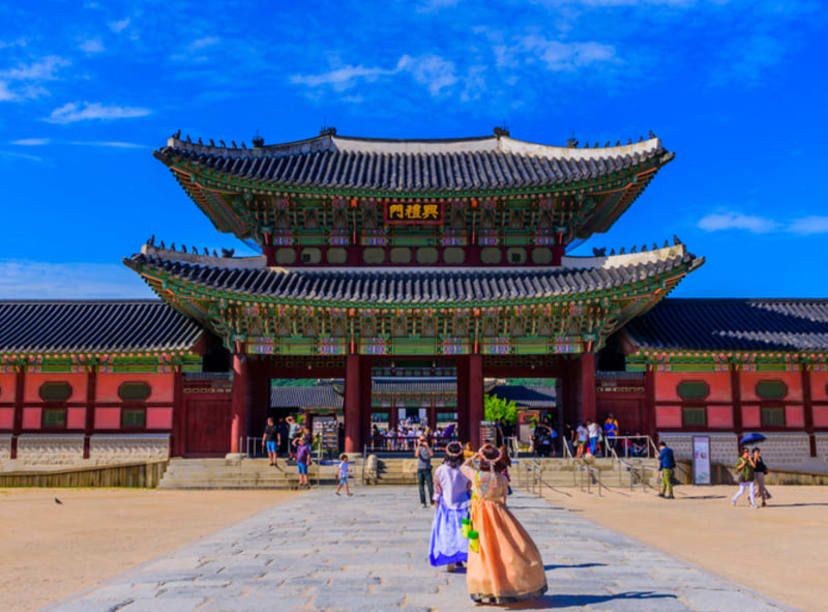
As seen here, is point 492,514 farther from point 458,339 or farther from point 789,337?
point 789,337

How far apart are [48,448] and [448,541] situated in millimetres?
21789

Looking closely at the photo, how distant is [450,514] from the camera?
34.4 feet

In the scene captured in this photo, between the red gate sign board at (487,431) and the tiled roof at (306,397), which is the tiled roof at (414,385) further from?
the red gate sign board at (487,431)

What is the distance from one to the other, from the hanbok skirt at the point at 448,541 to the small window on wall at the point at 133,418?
19652 millimetres

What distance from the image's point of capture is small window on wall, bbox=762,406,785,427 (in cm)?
2752

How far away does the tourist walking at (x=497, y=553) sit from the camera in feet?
27.6

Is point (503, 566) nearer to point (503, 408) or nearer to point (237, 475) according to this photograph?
point (237, 475)

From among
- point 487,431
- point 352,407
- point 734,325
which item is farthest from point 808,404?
point 352,407

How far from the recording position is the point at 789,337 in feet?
91.6

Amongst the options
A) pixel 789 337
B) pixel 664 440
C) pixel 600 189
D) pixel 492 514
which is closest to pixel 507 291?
pixel 600 189

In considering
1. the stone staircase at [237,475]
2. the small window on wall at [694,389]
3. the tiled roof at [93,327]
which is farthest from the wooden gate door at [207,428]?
the small window on wall at [694,389]

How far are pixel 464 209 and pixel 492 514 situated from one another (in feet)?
64.4

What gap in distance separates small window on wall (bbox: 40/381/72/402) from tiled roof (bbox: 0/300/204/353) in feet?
5.04

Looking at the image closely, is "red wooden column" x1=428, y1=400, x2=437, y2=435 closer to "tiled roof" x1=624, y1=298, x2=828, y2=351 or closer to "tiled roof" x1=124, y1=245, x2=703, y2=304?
"tiled roof" x1=624, y1=298, x2=828, y2=351
